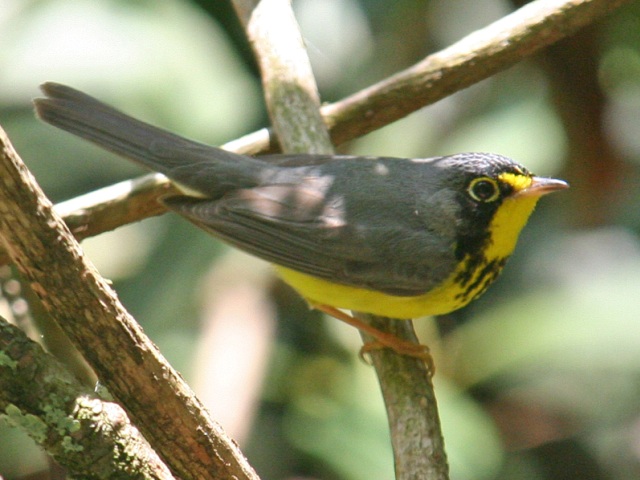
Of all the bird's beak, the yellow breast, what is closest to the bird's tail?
the yellow breast

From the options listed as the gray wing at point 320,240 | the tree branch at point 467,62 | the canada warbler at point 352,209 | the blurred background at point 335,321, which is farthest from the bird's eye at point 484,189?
the blurred background at point 335,321

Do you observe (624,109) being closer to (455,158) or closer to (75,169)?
(455,158)

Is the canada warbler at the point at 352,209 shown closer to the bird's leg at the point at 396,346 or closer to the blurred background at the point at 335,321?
the bird's leg at the point at 396,346

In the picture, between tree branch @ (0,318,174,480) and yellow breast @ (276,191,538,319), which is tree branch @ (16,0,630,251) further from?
tree branch @ (0,318,174,480)

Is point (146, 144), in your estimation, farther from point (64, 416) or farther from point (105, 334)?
point (64, 416)

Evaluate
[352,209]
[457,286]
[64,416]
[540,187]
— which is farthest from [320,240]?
[64,416]

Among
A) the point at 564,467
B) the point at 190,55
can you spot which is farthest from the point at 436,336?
the point at 190,55
